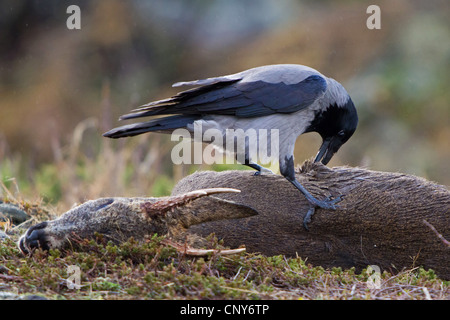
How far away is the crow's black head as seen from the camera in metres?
5.78

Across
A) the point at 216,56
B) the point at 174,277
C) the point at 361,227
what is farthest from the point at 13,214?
the point at 216,56

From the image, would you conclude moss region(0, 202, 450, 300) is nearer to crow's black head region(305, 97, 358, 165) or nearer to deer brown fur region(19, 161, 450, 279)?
deer brown fur region(19, 161, 450, 279)

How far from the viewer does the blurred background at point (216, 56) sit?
13391mm

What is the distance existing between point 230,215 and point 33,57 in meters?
12.6

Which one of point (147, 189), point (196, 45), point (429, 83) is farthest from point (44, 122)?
point (429, 83)

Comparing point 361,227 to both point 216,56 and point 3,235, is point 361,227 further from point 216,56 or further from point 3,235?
point 216,56

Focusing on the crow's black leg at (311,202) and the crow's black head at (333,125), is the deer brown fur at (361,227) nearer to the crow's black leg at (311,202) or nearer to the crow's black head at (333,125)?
the crow's black leg at (311,202)

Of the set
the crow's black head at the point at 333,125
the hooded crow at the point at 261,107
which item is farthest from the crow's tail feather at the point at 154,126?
the crow's black head at the point at 333,125

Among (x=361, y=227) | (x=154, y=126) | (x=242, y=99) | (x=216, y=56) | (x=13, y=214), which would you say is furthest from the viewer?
(x=216, y=56)

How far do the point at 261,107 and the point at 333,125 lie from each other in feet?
2.46

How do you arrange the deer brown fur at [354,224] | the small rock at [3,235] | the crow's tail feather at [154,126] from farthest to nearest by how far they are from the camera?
the crow's tail feather at [154,126]
the small rock at [3,235]
the deer brown fur at [354,224]

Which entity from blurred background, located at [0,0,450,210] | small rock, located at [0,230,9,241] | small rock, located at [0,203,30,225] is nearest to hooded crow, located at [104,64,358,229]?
small rock, located at [0,230,9,241]

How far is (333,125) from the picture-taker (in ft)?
19.2
